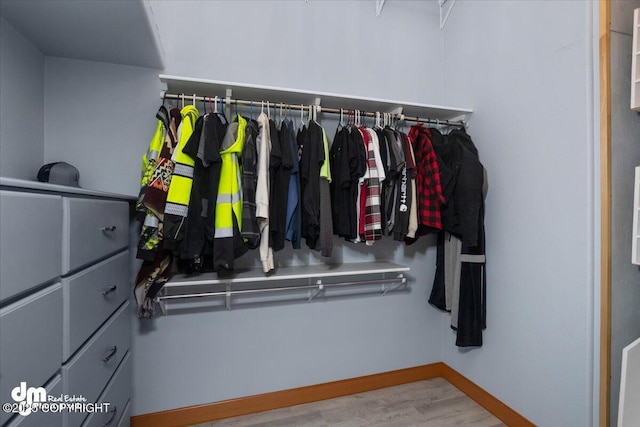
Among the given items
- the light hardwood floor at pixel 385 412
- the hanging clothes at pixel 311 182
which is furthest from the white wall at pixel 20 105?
the light hardwood floor at pixel 385 412

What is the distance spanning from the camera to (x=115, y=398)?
3.92ft

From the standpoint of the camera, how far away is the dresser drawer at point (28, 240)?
59cm

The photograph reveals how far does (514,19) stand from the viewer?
1.60 m

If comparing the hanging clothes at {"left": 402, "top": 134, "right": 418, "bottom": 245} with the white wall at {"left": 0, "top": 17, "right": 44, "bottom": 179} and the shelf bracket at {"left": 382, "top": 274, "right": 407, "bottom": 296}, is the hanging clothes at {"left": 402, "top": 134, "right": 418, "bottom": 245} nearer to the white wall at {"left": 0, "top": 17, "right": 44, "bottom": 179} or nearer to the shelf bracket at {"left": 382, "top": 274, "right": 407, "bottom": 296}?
the shelf bracket at {"left": 382, "top": 274, "right": 407, "bottom": 296}

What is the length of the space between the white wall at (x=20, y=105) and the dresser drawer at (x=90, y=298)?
607 mm

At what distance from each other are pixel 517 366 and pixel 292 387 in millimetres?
1317

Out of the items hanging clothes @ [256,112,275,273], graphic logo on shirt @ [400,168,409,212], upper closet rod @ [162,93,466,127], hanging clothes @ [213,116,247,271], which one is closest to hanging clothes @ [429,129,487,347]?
upper closet rod @ [162,93,466,127]

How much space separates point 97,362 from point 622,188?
2205 millimetres

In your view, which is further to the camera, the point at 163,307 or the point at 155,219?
the point at 163,307

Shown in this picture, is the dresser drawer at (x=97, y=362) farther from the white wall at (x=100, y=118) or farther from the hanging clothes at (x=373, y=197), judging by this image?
the hanging clothes at (x=373, y=197)

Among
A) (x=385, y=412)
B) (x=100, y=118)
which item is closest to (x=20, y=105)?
(x=100, y=118)

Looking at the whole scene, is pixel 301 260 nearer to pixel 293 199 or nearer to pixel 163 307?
pixel 293 199

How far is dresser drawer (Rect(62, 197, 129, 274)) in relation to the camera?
32.3 inches

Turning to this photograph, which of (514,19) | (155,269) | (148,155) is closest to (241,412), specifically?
(155,269)
